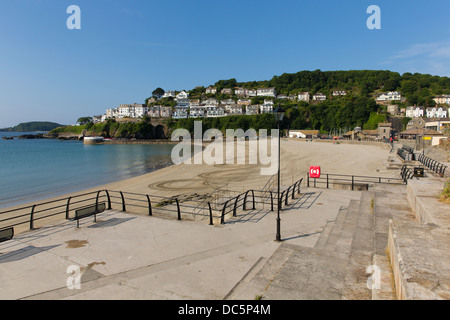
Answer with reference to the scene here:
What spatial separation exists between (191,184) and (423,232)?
21.3 metres

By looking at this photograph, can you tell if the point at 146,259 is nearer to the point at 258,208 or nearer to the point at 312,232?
the point at 312,232

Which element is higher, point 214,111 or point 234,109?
point 234,109

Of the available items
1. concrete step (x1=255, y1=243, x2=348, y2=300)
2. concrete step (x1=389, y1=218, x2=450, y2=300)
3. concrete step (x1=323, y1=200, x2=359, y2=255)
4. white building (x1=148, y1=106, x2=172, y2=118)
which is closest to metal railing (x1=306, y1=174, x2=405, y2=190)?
concrete step (x1=323, y1=200, x2=359, y2=255)

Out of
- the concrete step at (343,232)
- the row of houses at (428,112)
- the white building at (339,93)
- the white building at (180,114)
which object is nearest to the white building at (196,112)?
the white building at (180,114)

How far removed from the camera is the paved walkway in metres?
5.12

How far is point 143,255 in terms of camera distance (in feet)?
21.9

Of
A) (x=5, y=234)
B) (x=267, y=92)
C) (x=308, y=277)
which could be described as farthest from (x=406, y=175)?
(x=267, y=92)

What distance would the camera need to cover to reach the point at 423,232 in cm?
531

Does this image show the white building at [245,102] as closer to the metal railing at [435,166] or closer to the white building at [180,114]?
the white building at [180,114]

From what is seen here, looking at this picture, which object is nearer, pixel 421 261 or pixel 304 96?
pixel 421 261

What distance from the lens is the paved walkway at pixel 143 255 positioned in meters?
5.12

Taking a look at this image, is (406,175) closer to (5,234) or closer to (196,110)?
(5,234)
